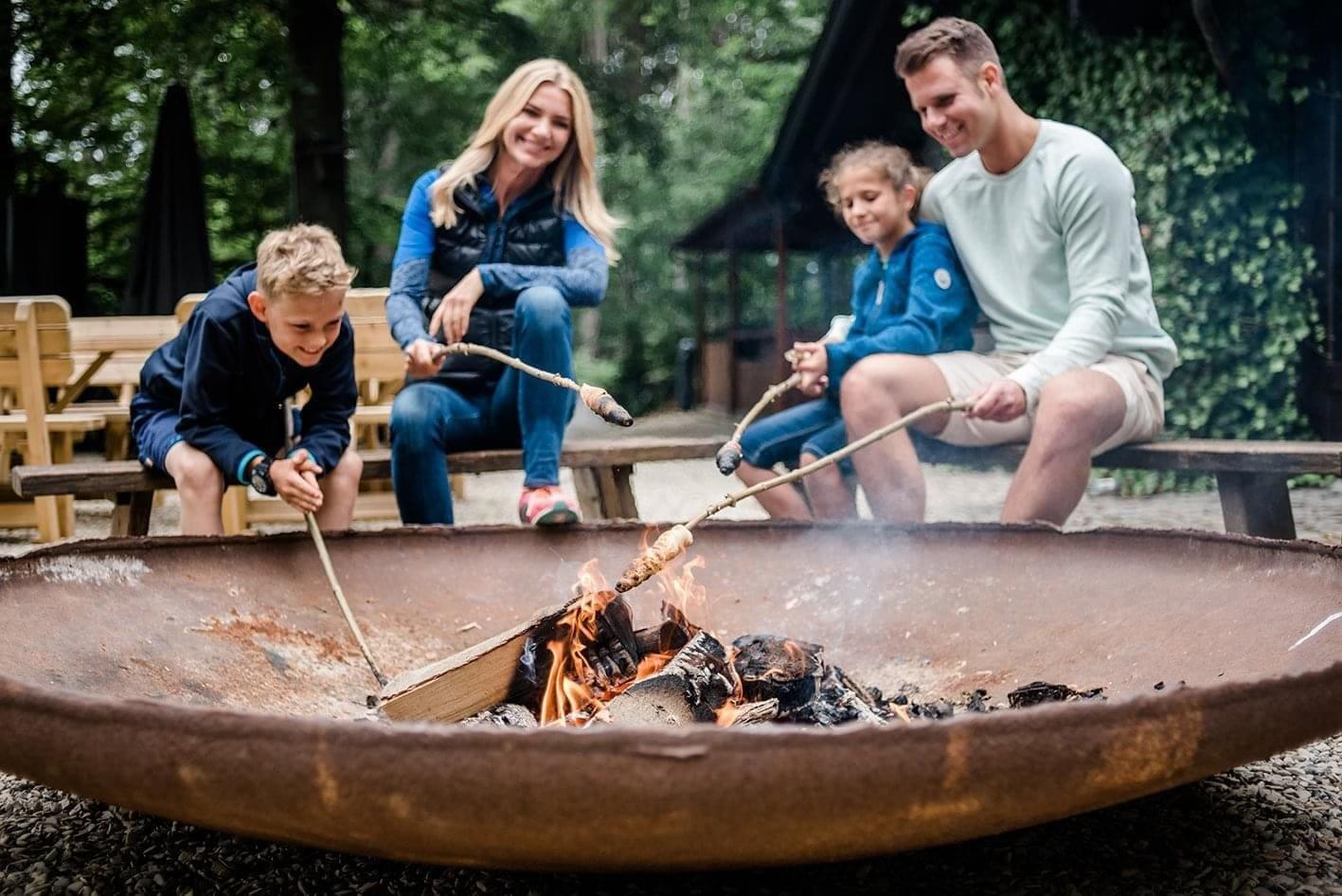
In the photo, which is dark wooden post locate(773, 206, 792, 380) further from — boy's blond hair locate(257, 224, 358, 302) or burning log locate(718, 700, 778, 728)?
burning log locate(718, 700, 778, 728)

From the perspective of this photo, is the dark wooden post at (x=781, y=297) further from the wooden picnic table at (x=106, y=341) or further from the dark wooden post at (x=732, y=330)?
the wooden picnic table at (x=106, y=341)

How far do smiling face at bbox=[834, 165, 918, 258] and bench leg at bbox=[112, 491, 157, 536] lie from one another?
208 centimetres

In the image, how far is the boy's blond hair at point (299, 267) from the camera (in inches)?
98.6

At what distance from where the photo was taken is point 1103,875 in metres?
1.52

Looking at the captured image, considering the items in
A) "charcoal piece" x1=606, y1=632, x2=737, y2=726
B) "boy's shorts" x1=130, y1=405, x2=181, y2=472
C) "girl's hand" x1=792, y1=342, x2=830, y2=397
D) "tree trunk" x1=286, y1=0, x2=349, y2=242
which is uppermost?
"tree trunk" x1=286, y1=0, x2=349, y2=242

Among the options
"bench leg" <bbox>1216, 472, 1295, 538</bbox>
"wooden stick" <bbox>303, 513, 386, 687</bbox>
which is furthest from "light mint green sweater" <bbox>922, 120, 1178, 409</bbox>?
"wooden stick" <bbox>303, 513, 386, 687</bbox>

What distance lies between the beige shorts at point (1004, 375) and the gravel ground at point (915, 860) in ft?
3.89

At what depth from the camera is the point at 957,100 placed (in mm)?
2928

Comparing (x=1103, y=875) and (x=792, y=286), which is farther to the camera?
(x=792, y=286)

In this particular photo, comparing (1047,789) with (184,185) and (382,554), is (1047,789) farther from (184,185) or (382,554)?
(184,185)

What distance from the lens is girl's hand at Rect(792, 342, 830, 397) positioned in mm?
3037

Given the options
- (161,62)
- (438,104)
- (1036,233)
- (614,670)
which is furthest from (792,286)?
(614,670)

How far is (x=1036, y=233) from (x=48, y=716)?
2.65m

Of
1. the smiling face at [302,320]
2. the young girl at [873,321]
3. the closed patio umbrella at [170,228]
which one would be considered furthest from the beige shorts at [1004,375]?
the closed patio umbrella at [170,228]
